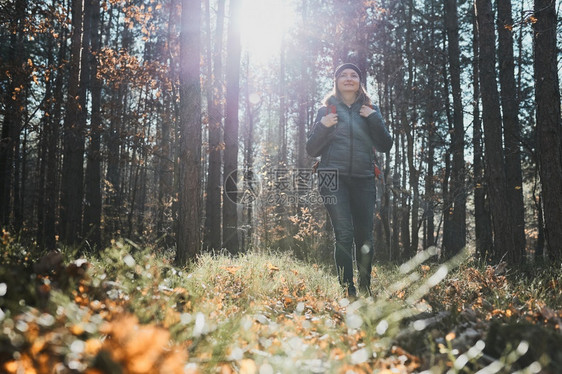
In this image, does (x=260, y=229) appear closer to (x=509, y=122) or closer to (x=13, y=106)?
(x=13, y=106)

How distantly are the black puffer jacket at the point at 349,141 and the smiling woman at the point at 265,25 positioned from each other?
7.50 meters

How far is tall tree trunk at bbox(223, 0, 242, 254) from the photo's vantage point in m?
9.91

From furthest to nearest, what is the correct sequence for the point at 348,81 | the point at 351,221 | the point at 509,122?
the point at 509,122, the point at 348,81, the point at 351,221

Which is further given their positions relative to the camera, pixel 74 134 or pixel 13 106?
pixel 74 134

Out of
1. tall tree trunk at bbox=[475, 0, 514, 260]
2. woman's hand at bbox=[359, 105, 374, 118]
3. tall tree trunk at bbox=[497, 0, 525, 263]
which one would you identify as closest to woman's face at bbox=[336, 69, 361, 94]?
woman's hand at bbox=[359, 105, 374, 118]

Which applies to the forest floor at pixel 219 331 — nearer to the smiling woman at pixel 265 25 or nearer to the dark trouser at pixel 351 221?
the dark trouser at pixel 351 221

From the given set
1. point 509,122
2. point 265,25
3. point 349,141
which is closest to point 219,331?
point 349,141

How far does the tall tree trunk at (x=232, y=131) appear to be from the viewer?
991 centimetres

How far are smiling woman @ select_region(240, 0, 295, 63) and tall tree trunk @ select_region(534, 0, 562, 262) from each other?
6.97 metres

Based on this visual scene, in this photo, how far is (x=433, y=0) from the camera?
16688 mm

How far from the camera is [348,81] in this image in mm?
4137

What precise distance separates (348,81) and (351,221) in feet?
4.82

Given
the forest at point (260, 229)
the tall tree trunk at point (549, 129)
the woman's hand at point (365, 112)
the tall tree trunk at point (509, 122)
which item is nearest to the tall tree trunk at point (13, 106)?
the forest at point (260, 229)

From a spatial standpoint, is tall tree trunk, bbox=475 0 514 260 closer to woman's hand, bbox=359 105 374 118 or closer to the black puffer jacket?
the black puffer jacket
